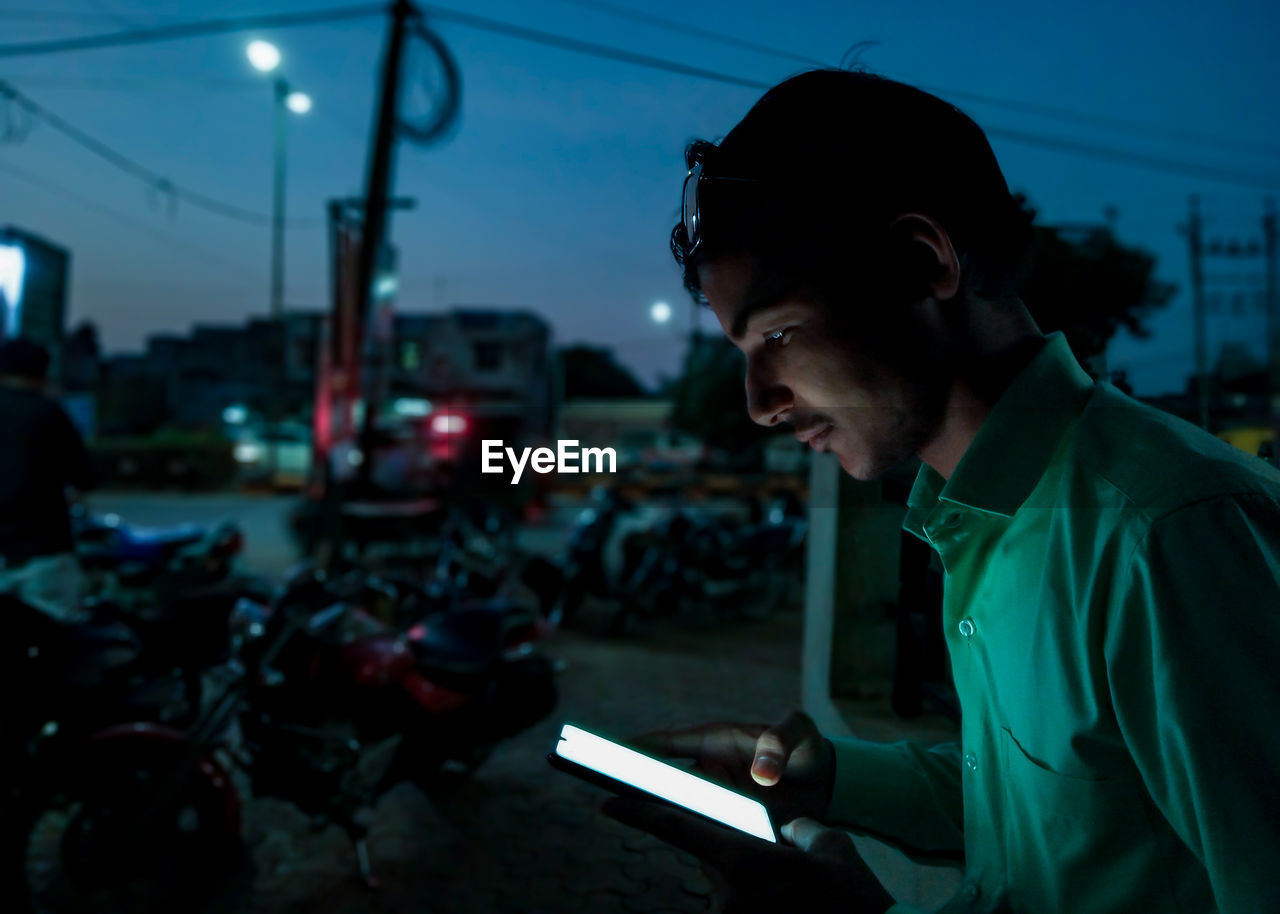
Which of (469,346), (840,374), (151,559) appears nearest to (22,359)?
(151,559)

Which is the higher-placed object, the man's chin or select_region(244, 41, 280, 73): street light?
select_region(244, 41, 280, 73): street light

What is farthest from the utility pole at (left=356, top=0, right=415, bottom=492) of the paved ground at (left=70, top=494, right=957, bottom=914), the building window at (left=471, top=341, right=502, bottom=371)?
the building window at (left=471, top=341, right=502, bottom=371)

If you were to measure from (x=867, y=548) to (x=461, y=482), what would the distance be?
121 centimetres

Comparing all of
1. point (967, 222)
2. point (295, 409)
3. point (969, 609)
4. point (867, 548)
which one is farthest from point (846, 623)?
point (295, 409)

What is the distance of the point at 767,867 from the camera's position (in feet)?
2.77

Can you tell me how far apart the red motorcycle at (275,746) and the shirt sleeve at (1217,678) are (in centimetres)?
305

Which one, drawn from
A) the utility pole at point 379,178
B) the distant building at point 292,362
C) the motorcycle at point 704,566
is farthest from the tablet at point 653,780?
the distant building at point 292,362

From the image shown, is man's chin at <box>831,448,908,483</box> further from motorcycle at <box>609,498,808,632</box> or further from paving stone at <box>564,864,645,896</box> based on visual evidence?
motorcycle at <box>609,498,808,632</box>

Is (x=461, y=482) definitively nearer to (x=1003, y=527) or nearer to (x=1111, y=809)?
(x=1003, y=527)

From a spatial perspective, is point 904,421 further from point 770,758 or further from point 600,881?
point 600,881

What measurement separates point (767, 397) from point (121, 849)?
302 cm

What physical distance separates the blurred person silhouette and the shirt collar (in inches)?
152

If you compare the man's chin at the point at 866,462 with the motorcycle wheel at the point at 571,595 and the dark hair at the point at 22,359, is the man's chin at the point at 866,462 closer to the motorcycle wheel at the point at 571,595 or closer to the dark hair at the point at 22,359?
the dark hair at the point at 22,359

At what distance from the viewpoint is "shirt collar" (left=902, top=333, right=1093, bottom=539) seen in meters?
0.83
